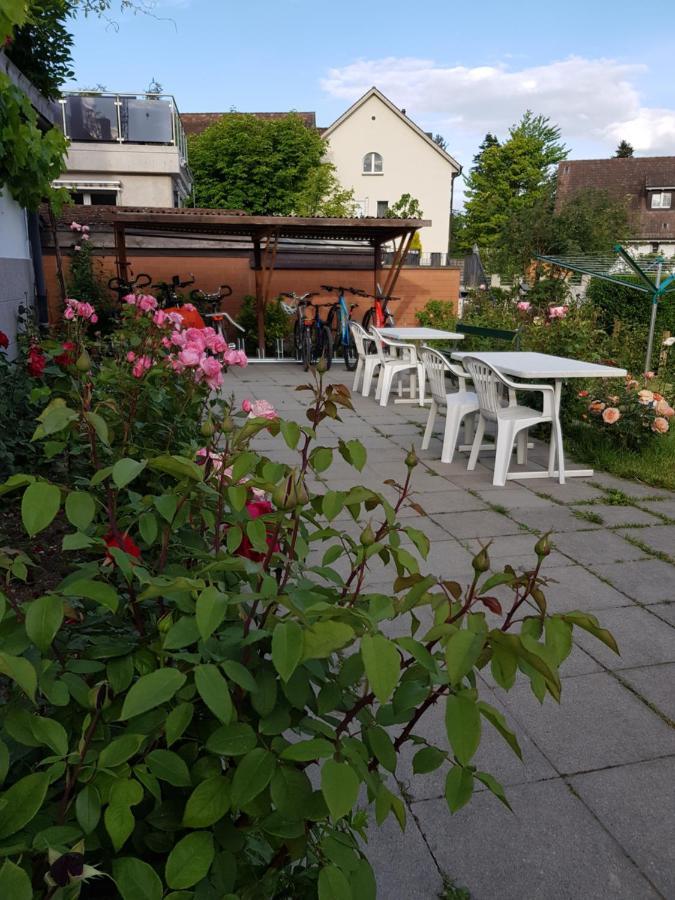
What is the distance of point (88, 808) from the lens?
72 centimetres

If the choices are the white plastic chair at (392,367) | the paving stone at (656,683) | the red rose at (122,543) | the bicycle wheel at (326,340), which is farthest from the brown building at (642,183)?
the red rose at (122,543)

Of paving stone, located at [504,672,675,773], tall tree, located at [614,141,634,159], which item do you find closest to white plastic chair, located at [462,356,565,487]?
paving stone, located at [504,672,675,773]

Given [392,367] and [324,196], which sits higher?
[324,196]

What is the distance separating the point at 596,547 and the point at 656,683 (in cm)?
135

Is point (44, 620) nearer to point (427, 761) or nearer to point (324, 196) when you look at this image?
point (427, 761)

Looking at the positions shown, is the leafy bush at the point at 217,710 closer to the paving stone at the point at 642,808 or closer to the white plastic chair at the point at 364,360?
the paving stone at the point at 642,808

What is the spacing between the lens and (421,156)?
1304 inches

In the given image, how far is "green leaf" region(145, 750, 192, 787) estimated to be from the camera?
747 millimetres

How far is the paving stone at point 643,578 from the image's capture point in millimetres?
3135

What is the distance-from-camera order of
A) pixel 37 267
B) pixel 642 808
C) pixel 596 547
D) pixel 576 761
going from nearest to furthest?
pixel 642 808 < pixel 576 761 < pixel 596 547 < pixel 37 267

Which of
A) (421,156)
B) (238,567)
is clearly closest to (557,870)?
(238,567)

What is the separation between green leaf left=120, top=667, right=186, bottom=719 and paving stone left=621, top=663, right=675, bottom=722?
2.04 m

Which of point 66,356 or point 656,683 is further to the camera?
Answer: point 66,356

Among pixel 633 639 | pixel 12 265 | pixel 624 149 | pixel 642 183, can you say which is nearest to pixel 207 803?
pixel 633 639
